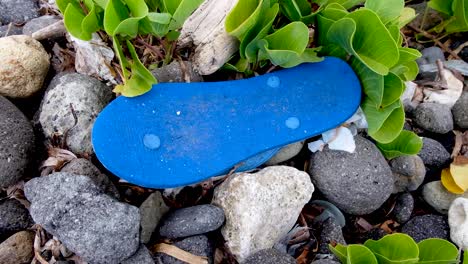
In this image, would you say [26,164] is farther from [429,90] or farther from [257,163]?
[429,90]

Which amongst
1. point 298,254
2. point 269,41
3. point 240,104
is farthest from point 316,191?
point 269,41

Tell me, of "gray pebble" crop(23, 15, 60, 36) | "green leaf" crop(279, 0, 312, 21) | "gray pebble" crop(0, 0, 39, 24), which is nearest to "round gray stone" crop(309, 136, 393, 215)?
"green leaf" crop(279, 0, 312, 21)

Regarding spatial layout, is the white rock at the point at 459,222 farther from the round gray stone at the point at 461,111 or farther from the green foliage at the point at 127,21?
the green foliage at the point at 127,21

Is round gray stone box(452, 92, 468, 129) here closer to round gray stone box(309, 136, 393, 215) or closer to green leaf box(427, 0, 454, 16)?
green leaf box(427, 0, 454, 16)

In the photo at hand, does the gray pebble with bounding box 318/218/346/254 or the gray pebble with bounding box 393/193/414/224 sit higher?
the gray pebble with bounding box 318/218/346/254

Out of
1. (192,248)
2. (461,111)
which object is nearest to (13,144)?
(192,248)

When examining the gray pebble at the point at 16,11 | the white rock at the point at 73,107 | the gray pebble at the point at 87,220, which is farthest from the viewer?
the gray pebble at the point at 16,11

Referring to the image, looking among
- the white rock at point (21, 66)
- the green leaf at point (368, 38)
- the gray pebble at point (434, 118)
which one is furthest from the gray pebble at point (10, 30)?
the gray pebble at point (434, 118)
